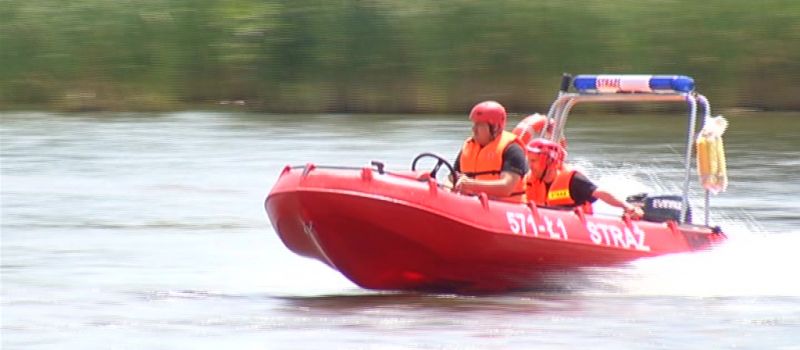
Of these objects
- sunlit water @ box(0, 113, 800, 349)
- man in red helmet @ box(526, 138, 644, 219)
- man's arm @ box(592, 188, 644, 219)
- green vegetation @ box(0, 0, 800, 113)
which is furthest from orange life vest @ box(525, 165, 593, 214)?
green vegetation @ box(0, 0, 800, 113)

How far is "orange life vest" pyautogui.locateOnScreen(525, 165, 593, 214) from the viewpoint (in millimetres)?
10742

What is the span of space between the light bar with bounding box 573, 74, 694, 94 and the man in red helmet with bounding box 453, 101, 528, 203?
47.2 inches

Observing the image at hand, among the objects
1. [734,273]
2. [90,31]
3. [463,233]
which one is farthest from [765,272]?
[90,31]

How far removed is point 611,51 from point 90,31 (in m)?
7.46

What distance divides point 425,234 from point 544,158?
3.95 ft

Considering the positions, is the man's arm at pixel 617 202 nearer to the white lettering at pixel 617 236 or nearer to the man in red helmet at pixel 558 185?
the man in red helmet at pixel 558 185

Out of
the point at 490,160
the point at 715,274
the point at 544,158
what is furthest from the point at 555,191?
the point at 715,274

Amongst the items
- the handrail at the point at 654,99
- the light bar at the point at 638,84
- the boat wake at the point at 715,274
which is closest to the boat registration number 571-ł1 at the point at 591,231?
the boat wake at the point at 715,274

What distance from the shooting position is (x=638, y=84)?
1120 cm

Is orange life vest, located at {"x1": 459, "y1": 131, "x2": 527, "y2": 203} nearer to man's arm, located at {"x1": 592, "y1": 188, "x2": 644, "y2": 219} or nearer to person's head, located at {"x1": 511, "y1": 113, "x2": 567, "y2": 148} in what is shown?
man's arm, located at {"x1": 592, "y1": 188, "x2": 644, "y2": 219}

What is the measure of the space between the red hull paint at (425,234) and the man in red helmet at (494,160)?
0.66 feet

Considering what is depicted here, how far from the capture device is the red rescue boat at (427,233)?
9656 mm

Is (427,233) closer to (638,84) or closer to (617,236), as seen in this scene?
(617,236)

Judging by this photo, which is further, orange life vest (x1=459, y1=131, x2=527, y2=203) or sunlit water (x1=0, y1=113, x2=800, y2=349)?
orange life vest (x1=459, y1=131, x2=527, y2=203)
